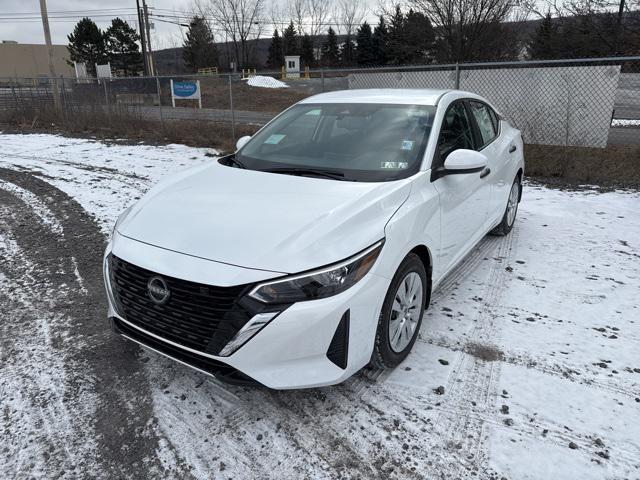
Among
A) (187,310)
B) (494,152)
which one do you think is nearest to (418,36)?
(494,152)

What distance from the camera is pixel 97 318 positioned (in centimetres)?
357

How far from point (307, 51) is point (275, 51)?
21.2ft

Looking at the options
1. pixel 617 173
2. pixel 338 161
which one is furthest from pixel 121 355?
pixel 617 173

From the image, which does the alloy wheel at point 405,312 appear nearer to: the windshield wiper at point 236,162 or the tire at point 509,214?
the windshield wiper at point 236,162

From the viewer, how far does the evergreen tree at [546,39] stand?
65.2ft

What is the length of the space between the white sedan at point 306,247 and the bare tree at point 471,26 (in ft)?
50.6

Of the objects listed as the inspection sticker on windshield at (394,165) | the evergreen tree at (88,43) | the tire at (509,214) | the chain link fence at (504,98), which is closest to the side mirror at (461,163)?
the inspection sticker on windshield at (394,165)

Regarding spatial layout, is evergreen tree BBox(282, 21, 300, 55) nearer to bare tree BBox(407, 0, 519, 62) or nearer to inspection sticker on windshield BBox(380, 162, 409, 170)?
bare tree BBox(407, 0, 519, 62)

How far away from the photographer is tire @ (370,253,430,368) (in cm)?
261

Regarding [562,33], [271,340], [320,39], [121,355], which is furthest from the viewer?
[320,39]

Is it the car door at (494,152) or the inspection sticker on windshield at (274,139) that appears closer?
the inspection sticker on windshield at (274,139)

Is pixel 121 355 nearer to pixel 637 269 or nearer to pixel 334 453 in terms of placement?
pixel 334 453

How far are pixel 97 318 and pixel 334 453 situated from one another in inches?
87.0

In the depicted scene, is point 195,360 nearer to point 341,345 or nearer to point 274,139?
point 341,345
